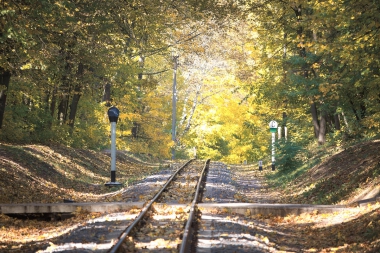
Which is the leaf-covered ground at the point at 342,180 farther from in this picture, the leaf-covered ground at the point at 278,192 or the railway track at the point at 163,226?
the railway track at the point at 163,226

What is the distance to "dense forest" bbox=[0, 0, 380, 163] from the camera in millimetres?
16938

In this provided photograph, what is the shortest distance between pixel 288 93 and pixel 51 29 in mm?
13350

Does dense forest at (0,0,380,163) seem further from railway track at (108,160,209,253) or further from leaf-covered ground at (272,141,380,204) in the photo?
railway track at (108,160,209,253)

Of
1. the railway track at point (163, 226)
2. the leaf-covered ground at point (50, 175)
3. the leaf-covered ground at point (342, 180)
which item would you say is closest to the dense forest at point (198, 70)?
the leaf-covered ground at point (342, 180)

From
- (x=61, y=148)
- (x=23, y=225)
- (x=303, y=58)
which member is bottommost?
(x=23, y=225)

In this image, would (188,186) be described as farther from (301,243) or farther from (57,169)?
(301,243)

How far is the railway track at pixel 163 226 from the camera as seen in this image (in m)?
9.48

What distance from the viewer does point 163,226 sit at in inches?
464

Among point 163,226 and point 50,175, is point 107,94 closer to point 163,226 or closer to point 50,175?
point 50,175

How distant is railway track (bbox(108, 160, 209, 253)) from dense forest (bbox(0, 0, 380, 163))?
16.9ft

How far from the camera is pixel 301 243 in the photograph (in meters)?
10.9

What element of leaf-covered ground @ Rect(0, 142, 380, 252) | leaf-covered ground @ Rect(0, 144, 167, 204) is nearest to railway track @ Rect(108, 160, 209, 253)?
leaf-covered ground @ Rect(0, 142, 380, 252)

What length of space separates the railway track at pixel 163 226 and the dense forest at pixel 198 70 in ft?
16.9

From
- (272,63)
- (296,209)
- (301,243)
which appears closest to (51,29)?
(296,209)
